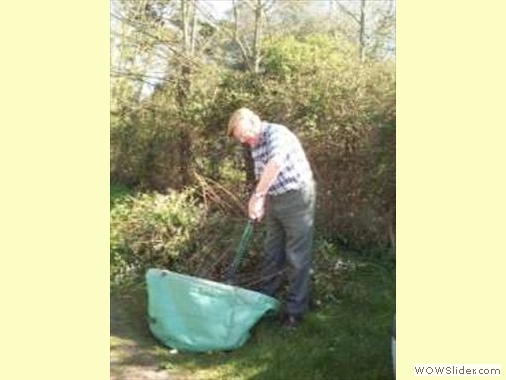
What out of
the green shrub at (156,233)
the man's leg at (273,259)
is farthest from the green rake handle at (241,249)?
the green shrub at (156,233)

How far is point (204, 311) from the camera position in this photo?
16.7 ft

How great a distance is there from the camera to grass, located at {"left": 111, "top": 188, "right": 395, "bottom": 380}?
488 centimetres

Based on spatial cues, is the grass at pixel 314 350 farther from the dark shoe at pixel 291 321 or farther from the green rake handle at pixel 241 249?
the green rake handle at pixel 241 249

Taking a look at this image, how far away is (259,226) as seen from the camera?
6.40 m

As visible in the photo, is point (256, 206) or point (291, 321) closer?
point (256, 206)

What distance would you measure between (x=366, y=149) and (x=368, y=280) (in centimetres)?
125

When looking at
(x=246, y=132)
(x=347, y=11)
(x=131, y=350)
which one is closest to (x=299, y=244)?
(x=246, y=132)

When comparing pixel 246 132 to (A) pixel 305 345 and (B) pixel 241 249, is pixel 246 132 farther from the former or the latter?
(A) pixel 305 345

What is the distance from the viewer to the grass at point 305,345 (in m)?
4.88

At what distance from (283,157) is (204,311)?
1198 mm

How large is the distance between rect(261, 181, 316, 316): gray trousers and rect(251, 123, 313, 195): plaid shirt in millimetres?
64

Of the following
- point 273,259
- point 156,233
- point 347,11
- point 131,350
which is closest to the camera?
point 131,350

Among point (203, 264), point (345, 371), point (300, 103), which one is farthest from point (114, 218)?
point (345, 371)

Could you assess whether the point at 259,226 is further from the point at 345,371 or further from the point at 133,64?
the point at 133,64
